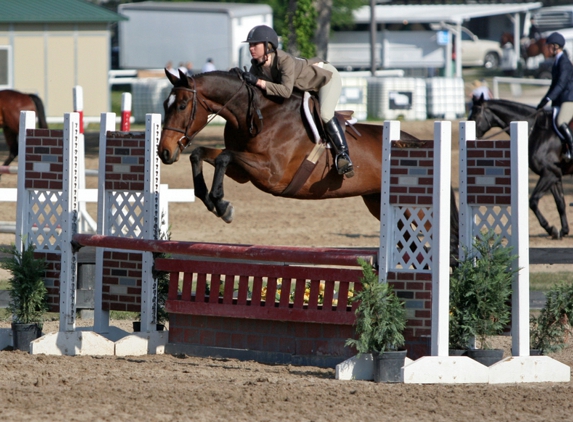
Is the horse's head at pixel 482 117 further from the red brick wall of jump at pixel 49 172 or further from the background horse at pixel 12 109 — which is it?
the background horse at pixel 12 109

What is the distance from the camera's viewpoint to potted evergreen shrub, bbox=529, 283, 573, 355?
17.7 ft

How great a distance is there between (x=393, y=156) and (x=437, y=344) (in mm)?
1057

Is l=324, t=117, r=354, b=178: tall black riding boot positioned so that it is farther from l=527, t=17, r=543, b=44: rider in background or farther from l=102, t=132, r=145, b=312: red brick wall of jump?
l=527, t=17, r=543, b=44: rider in background

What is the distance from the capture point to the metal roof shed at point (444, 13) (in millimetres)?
32125

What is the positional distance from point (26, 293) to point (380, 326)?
2.34 metres

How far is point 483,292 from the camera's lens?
5086 millimetres

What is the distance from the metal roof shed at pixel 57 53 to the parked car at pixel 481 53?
61.2 feet

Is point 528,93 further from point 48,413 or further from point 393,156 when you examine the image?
point 48,413

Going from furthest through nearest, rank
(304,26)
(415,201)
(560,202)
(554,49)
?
(304,26), (560,202), (554,49), (415,201)

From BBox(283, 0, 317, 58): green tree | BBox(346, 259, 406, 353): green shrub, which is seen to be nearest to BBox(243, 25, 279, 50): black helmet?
BBox(346, 259, 406, 353): green shrub

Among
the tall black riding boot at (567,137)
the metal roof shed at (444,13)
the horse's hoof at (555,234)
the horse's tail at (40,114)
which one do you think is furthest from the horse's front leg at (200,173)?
the metal roof shed at (444,13)

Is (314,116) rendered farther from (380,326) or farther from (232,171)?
(380,326)

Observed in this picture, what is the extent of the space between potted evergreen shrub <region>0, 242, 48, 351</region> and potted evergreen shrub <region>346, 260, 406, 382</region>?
6.91ft

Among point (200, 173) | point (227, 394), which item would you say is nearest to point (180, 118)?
point (200, 173)
